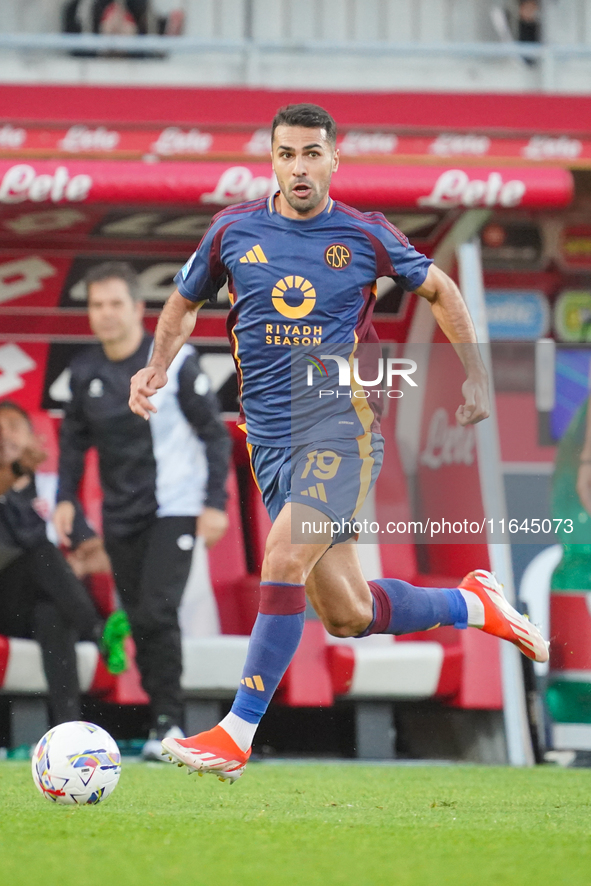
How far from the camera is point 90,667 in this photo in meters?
6.32

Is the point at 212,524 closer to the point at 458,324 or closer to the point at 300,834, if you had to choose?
the point at 458,324

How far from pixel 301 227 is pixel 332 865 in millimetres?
1981

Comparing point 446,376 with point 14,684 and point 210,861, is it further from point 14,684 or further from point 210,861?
point 210,861

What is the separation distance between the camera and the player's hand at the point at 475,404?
13.2 ft

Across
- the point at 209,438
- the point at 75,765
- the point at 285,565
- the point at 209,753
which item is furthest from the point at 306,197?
the point at 209,438

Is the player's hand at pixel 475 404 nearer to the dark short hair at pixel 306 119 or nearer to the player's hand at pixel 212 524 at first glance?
the dark short hair at pixel 306 119

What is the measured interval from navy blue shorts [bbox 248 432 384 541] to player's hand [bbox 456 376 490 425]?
27 cm

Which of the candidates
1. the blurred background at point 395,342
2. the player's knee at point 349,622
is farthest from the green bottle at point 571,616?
the player's knee at point 349,622

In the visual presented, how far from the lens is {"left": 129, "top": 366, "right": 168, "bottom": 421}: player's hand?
3.98m

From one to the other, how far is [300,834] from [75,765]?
712 mm

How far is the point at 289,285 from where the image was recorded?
399 centimetres

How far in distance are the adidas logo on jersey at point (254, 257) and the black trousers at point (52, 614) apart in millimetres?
2632

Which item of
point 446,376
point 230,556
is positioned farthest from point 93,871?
point 446,376

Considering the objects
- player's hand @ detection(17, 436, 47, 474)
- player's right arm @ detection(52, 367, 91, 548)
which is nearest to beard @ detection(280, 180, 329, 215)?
player's right arm @ detection(52, 367, 91, 548)
